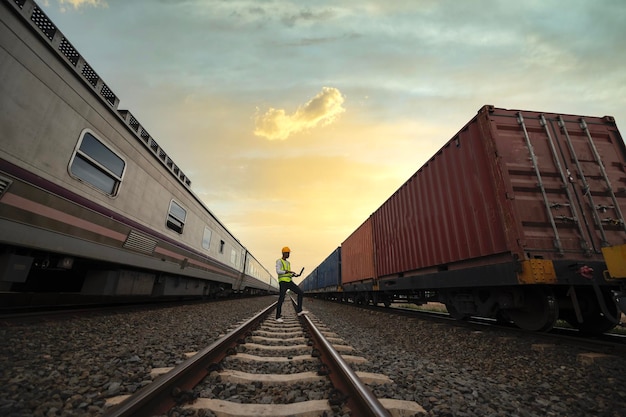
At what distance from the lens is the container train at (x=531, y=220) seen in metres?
3.99

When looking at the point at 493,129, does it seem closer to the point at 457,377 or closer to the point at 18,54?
the point at 457,377

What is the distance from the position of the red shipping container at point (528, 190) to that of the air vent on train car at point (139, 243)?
6.46 meters

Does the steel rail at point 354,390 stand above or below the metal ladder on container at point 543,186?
below

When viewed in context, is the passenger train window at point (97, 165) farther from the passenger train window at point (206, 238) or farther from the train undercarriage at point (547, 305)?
the train undercarriage at point (547, 305)

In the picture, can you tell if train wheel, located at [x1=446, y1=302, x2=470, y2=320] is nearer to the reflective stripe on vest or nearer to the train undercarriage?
the train undercarriage

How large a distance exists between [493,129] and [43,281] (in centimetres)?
847

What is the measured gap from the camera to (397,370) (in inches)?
116

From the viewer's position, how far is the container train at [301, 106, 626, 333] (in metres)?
3.99

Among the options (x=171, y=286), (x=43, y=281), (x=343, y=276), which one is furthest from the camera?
(x=343, y=276)

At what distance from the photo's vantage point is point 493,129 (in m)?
4.84

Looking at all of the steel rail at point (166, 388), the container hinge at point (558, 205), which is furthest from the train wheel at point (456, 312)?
the steel rail at point (166, 388)

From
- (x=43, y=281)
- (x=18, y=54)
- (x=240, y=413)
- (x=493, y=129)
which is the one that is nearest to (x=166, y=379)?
(x=240, y=413)

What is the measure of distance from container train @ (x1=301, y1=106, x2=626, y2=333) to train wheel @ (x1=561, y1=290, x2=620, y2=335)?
0.02 metres

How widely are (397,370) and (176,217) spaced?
6.94 meters
